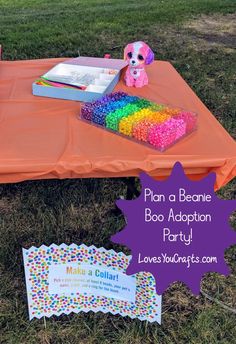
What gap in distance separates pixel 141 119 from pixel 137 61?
51 cm

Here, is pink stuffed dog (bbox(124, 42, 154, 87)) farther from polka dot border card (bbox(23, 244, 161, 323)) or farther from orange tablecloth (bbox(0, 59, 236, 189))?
polka dot border card (bbox(23, 244, 161, 323))

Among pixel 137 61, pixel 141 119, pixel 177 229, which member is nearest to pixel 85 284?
pixel 177 229

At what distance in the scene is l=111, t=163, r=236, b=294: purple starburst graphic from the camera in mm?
1191

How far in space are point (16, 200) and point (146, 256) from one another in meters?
1.26

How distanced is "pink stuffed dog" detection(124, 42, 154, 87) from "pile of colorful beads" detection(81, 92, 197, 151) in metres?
0.30

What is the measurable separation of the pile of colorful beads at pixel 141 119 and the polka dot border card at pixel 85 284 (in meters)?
0.39

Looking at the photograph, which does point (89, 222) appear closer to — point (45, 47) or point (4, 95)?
point (4, 95)

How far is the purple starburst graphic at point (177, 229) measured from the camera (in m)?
1.19

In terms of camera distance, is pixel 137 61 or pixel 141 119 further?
pixel 137 61

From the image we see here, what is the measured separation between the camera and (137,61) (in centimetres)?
184

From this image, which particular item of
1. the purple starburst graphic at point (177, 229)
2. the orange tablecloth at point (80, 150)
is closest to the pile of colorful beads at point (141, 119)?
the orange tablecloth at point (80, 150)

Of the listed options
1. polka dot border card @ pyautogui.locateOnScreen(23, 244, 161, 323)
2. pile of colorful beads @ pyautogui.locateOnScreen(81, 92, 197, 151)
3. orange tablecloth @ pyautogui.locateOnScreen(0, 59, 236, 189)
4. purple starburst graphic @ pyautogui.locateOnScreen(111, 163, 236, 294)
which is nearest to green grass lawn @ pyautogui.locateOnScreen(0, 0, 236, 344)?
polka dot border card @ pyautogui.locateOnScreen(23, 244, 161, 323)

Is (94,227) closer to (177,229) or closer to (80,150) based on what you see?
(80,150)

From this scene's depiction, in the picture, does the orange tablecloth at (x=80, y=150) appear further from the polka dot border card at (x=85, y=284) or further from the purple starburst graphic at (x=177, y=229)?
the polka dot border card at (x=85, y=284)
